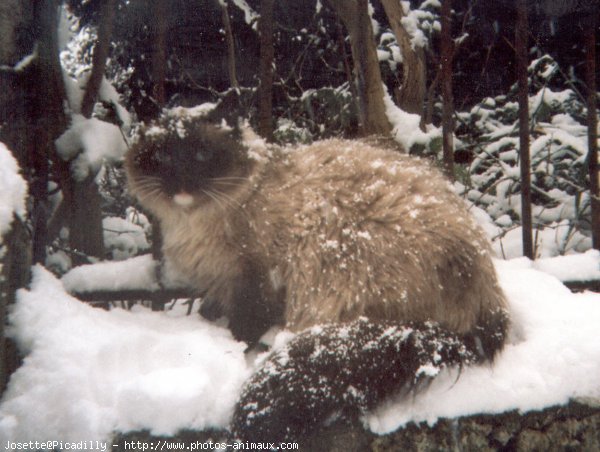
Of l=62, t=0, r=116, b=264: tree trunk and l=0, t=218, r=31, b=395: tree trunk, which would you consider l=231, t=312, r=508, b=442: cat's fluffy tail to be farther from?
l=62, t=0, r=116, b=264: tree trunk

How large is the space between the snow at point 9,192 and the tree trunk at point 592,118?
2.03 meters

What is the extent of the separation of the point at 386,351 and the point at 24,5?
1.67m

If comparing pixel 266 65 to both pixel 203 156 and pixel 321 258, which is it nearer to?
pixel 203 156

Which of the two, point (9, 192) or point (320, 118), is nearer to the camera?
point (9, 192)

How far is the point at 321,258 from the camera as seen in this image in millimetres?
1608

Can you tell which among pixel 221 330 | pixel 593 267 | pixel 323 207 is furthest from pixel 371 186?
pixel 593 267

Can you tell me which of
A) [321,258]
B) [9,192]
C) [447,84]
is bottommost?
[321,258]

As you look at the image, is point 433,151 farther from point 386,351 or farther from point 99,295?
point 99,295

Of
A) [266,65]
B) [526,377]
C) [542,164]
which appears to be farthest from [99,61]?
[542,164]

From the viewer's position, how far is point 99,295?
5.82 ft

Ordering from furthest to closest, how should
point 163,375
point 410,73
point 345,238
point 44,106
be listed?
point 410,73 → point 44,106 → point 345,238 → point 163,375

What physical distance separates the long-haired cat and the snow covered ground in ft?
0.25

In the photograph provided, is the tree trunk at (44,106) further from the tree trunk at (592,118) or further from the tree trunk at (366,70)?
the tree trunk at (592,118)

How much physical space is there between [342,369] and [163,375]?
44 cm
